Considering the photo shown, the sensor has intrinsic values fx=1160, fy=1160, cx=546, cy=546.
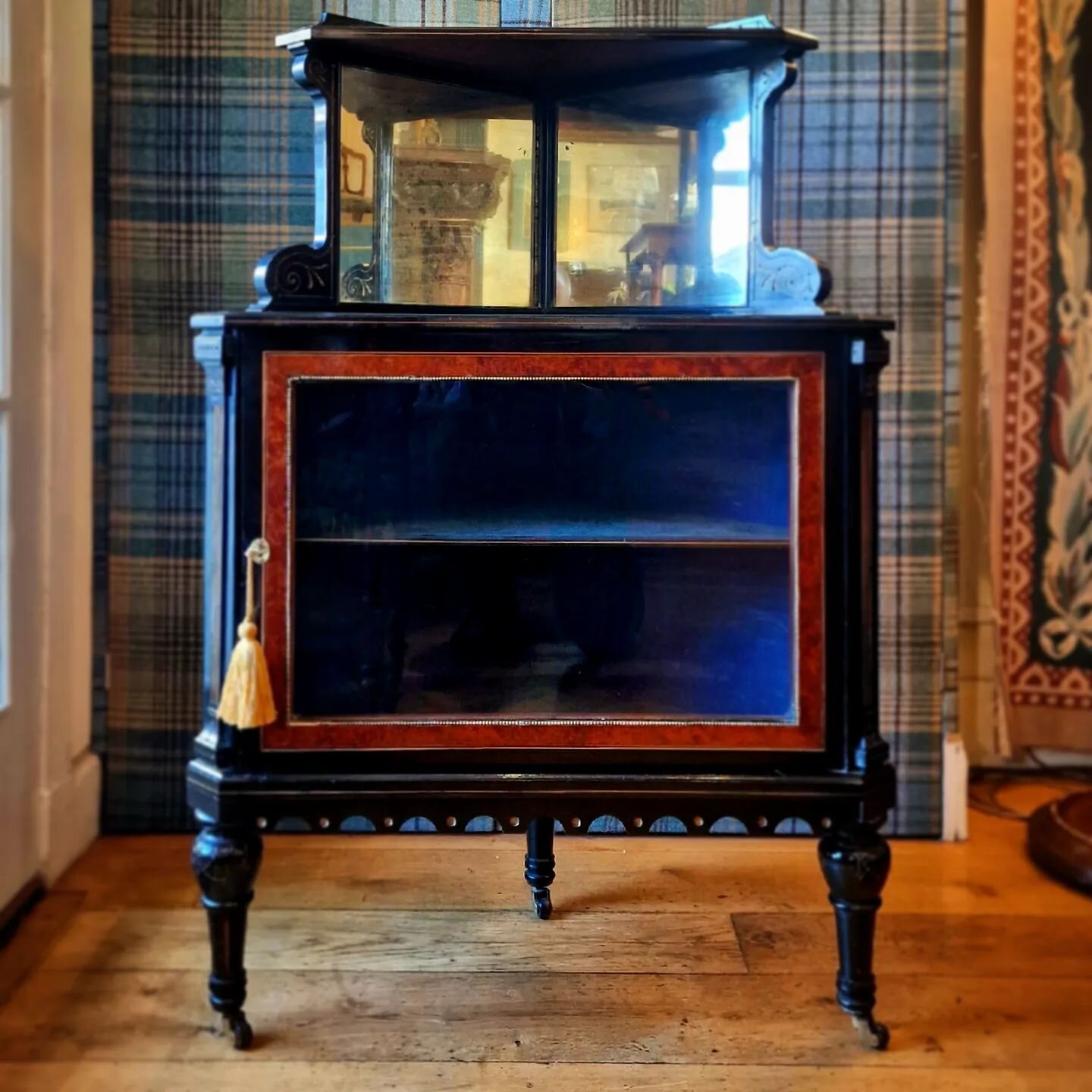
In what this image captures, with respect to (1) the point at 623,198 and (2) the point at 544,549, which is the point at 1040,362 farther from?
(2) the point at 544,549

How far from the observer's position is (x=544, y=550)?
1249 mm

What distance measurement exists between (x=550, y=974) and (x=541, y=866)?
19 centimetres

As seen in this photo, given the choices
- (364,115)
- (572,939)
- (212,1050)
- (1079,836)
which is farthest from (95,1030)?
(1079,836)

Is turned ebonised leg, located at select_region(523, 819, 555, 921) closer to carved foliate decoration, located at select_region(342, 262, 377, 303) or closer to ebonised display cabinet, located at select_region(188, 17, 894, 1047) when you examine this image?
ebonised display cabinet, located at select_region(188, 17, 894, 1047)

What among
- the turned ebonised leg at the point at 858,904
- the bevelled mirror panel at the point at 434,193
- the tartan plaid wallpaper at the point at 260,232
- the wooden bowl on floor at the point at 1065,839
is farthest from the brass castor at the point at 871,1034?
the bevelled mirror panel at the point at 434,193

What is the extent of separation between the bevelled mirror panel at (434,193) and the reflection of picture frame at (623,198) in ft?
0.26


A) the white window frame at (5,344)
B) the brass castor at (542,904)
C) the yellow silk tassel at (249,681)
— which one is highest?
the white window frame at (5,344)

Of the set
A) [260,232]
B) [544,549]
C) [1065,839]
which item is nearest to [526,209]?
[544,549]

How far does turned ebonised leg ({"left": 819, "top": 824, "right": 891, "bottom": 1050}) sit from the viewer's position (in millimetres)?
1254

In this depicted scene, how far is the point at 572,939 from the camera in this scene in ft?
4.94

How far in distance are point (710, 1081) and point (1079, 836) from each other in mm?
813

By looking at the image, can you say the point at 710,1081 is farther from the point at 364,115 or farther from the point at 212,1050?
the point at 364,115

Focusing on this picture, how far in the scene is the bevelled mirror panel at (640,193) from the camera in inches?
54.3

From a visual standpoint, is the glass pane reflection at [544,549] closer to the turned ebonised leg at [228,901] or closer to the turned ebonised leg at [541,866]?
the turned ebonised leg at [228,901]
